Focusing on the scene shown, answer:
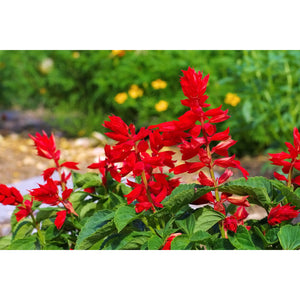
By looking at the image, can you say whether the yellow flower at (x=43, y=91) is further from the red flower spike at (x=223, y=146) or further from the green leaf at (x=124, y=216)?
the red flower spike at (x=223, y=146)

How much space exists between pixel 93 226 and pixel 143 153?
0.27 meters

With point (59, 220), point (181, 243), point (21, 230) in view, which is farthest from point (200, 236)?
point (21, 230)

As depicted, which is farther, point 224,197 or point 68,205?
point 68,205

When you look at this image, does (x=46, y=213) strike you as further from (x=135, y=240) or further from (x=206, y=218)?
(x=206, y=218)

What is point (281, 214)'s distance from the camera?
52.1 inches

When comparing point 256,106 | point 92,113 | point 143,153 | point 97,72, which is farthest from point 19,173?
point 143,153

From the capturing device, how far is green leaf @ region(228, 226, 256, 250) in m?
1.27

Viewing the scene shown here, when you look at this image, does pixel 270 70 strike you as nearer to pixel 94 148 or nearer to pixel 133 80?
pixel 133 80

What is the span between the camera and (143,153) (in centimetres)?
130

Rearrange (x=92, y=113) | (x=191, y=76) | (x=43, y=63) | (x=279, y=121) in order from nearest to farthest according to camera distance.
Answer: (x=191, y=76), (x=279, y=121), (x=92, y=113), (x=43, y=63)

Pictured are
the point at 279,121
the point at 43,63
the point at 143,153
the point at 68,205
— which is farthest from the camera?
the point at 43,63

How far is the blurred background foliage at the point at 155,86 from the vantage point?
3906mm

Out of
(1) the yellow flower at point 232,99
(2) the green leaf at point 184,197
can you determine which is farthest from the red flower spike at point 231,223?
(1) the yellow flower at point 232,99

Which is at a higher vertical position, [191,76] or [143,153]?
[191,76]
